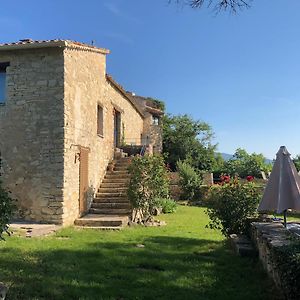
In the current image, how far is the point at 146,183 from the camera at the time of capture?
526 inches

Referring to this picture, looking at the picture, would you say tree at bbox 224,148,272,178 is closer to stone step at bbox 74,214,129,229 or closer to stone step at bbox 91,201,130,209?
stone step at bbox 91,201,130,209

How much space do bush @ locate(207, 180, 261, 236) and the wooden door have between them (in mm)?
5290

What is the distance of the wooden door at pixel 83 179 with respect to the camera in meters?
13.1

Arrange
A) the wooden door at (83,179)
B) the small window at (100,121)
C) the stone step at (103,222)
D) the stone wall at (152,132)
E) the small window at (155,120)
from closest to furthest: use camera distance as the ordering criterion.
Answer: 1. the stone step at (103,222)
2. the wooden door at (83,179)
3. the small window at (100,121)
4. the stone wall at (152,132)
5. the small window at (155,120)

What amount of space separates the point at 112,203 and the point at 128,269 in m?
7.51

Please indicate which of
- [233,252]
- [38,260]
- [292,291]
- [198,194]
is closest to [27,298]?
[38,260]

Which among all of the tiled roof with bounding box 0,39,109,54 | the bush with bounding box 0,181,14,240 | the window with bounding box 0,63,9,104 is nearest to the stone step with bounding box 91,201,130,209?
the window with bounding box 0,63,9,104

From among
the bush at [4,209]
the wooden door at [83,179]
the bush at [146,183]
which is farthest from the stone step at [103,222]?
the bush at [4,209]

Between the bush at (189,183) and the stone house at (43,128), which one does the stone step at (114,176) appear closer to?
the stone house at (43,128)

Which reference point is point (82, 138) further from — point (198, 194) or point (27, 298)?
point (198, 194)

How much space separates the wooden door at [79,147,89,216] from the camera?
→ 13.1m

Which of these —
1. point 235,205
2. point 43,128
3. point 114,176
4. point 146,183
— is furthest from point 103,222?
point 235,205

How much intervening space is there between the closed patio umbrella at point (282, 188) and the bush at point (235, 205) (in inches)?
37.8

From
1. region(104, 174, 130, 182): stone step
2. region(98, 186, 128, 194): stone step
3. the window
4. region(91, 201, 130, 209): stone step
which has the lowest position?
region(91, 201, 130, 209): stone step
